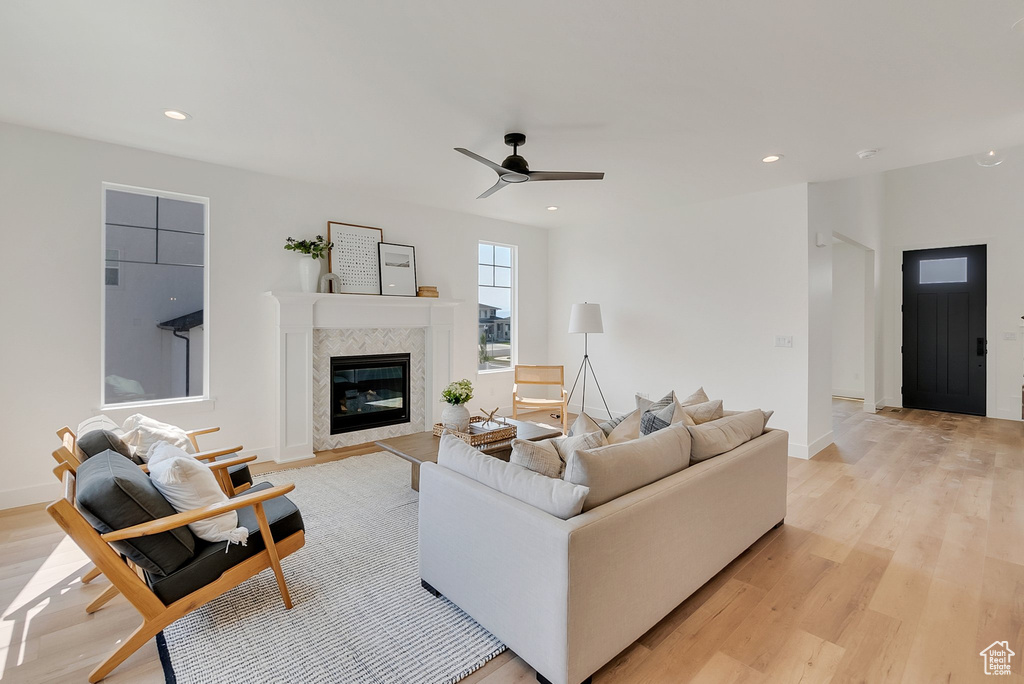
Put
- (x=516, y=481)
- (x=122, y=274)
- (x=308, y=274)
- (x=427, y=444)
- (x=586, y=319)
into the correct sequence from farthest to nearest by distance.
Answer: (x=586, y=319) → (x=308, y=274) → (x=122, y=274) → (x=427, y=444) → (x=516, y=481)

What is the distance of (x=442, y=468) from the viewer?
2.25 metres

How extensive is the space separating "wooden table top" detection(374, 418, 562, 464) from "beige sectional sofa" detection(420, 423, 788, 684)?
36.0 inches

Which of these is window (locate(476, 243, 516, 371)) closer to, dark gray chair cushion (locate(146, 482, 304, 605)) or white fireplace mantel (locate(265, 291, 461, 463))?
white fireplace mantel (locate(265, 291, 461, 463))

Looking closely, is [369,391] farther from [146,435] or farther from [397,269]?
[146,435]

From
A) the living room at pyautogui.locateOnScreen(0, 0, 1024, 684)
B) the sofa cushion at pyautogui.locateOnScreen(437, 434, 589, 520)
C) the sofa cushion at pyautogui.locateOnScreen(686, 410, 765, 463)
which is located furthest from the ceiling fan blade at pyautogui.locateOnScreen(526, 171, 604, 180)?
the sofa cushion at pyautogui.locateOnScreen(437, 434, 589, 520)

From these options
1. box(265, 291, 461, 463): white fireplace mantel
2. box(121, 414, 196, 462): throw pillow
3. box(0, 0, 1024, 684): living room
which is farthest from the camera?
box(265, 291, 461, 463): white fireplace mantel

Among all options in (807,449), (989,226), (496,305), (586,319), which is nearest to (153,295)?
(496,305)

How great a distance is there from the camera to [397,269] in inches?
206

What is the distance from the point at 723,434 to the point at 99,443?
10.2 ft

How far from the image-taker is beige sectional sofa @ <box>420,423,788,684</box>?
1615 mm

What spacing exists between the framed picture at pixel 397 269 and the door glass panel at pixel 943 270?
23.6 ft

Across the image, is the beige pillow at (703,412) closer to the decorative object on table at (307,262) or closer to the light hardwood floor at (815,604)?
the light hardwood floor at (815,604)

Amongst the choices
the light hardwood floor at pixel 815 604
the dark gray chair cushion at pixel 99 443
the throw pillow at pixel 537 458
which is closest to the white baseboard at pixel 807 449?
the light hardwood floor at pixel 815 604

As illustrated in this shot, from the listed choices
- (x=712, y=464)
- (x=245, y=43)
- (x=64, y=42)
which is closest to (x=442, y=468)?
(x=712, y=464)
